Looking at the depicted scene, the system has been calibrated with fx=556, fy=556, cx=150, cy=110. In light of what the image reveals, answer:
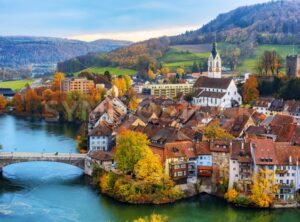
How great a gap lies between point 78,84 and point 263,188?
2235 inches

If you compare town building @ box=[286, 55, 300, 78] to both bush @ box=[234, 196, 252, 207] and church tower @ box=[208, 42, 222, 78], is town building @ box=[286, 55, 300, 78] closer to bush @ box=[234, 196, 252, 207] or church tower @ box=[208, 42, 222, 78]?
church tower @ box=[208, 42, 222, 78]

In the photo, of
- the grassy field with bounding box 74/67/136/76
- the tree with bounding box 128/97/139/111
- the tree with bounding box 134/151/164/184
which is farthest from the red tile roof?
the grassy field with bounding box 74/67/136/76

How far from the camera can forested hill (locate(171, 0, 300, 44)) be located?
380 ft

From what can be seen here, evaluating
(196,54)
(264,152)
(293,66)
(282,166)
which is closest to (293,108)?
(293,66)

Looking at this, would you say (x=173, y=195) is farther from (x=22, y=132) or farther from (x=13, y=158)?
(x=22, y=132)

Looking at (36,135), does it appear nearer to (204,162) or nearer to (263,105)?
(263,105)

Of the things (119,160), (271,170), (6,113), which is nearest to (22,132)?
(6,113)

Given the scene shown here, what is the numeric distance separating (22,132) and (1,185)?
2182 cm

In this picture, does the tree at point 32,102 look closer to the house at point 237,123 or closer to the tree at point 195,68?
the tree at point 195,68

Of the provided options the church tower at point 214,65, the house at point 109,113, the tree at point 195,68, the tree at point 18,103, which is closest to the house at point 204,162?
the house at point 109,113

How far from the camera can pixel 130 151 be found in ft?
109

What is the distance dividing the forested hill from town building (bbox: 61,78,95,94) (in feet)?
137

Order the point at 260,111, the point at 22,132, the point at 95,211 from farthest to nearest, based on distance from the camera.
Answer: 1. the point at 22,132
2. the point at 260,111
3. the point at 95,211

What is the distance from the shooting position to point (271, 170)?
3194 centimetres
